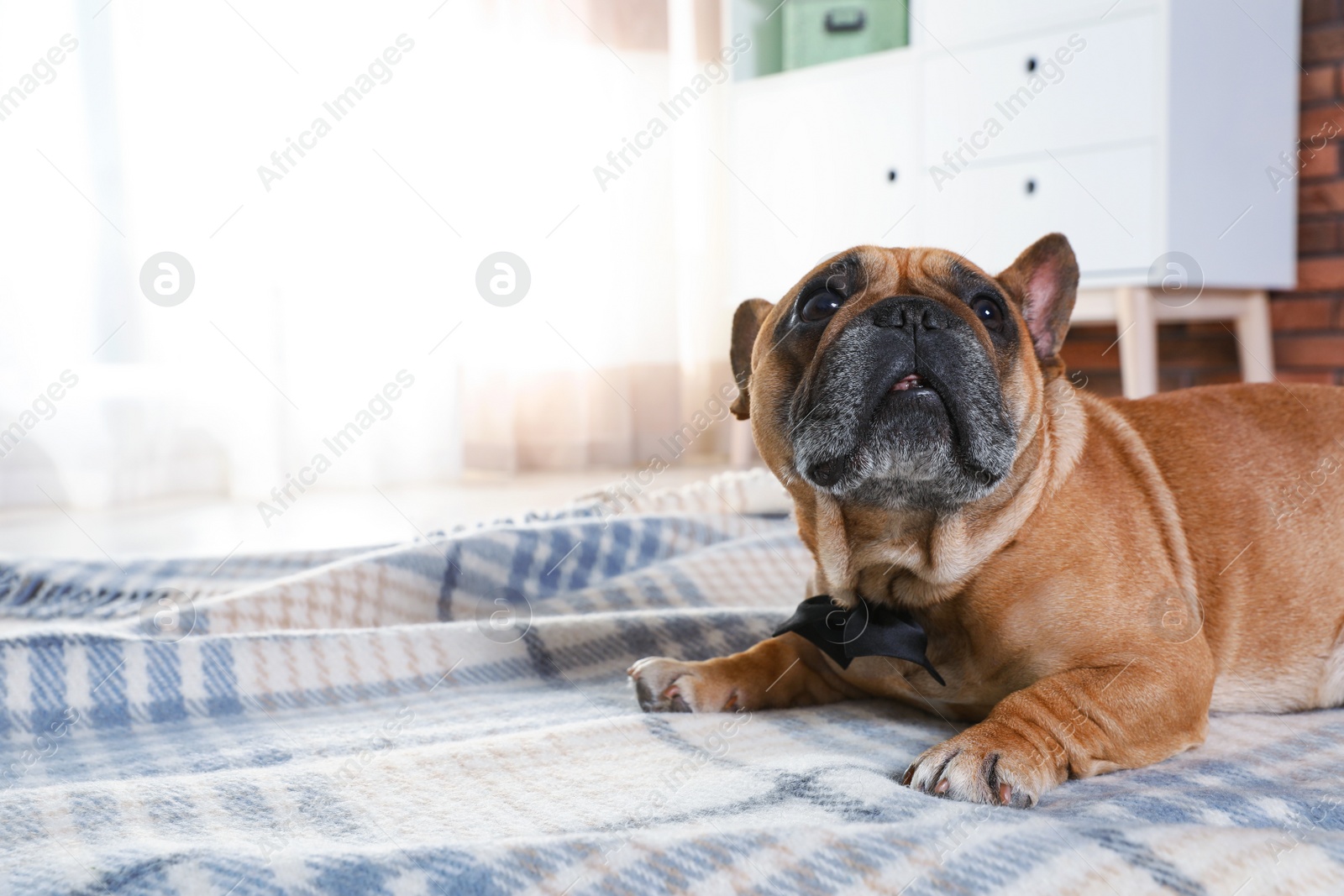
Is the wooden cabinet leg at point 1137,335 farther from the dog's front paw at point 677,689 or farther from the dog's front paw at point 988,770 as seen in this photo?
the dog's front paw at point 988,770

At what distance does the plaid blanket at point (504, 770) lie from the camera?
2.56 ft

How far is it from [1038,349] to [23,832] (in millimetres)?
1118

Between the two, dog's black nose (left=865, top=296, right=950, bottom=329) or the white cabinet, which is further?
the white cabinet

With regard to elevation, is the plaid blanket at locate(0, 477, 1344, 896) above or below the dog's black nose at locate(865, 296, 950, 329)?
below

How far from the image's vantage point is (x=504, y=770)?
1048 millimetres

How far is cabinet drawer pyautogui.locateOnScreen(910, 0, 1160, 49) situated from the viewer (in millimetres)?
2955

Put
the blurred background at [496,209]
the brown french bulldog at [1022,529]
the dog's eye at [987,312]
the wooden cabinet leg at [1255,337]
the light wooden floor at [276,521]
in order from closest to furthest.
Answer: the brown french bulldog at [1022,529] < the dog's eye at [987,312] < the light wooden floor at [276,521] < the blurred background at [496,209] < the wooden cabinet leg at [1255,337]

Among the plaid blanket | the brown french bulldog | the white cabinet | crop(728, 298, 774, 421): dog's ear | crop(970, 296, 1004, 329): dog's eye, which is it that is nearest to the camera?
the plaid blanket

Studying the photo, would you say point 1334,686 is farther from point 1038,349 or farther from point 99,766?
point 99,766

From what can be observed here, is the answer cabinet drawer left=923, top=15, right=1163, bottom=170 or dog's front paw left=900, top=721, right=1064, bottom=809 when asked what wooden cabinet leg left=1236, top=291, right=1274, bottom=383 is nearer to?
cabinet drawer left=923, top=15, right=1163, bottom=170

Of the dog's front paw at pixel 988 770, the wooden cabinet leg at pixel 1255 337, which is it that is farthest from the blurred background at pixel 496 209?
the dog's front paw at pixel 988 770

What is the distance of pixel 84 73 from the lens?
3330mm

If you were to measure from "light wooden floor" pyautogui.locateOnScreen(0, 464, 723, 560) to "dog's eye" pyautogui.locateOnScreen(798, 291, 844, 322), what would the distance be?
1.42 meters

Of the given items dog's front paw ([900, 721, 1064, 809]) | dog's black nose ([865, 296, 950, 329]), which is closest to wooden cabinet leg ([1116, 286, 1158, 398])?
dog's black nose ([865, 296, 950, 329])
